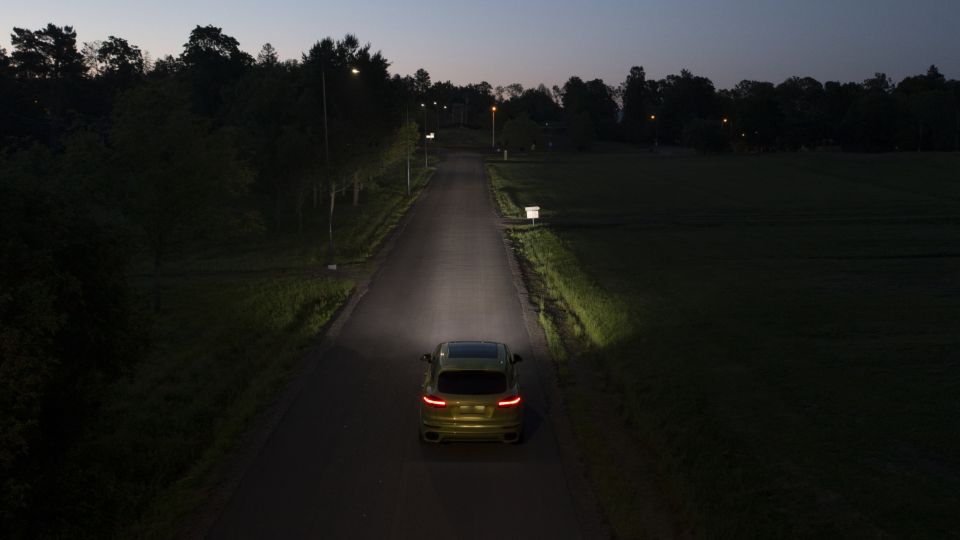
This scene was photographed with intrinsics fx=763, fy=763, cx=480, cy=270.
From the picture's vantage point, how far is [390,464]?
1131 cm

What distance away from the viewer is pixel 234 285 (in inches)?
1080

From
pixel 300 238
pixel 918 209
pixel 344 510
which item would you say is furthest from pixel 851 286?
pixel 918 209

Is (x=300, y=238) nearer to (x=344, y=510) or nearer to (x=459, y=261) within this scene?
(x=459, y=261)

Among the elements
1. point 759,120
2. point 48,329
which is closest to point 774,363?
point 48,329

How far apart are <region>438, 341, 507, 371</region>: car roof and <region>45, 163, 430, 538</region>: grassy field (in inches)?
144

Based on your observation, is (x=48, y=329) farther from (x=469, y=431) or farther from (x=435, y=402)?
(x=469, y=431)

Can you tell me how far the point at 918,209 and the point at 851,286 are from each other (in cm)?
3163

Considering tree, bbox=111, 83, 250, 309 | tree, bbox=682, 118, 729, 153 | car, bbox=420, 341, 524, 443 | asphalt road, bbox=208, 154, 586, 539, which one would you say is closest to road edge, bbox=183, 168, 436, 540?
asphalt road, bbox=208, 154, 586, 539

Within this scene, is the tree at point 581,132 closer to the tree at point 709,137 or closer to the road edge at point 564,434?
the tree at point 709,137

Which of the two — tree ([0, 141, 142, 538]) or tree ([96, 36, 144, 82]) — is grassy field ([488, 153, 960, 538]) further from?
tree ([96, 36, 144, 82])

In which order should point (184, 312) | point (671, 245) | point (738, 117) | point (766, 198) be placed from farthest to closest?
point (738, 117), point (766, 198), point (671, 245), point (184, 312)

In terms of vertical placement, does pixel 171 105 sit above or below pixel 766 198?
above

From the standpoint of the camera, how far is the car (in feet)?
37.8

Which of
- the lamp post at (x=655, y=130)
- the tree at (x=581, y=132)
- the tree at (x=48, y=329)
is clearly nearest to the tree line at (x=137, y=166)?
the tree at (x=48, y=329)
